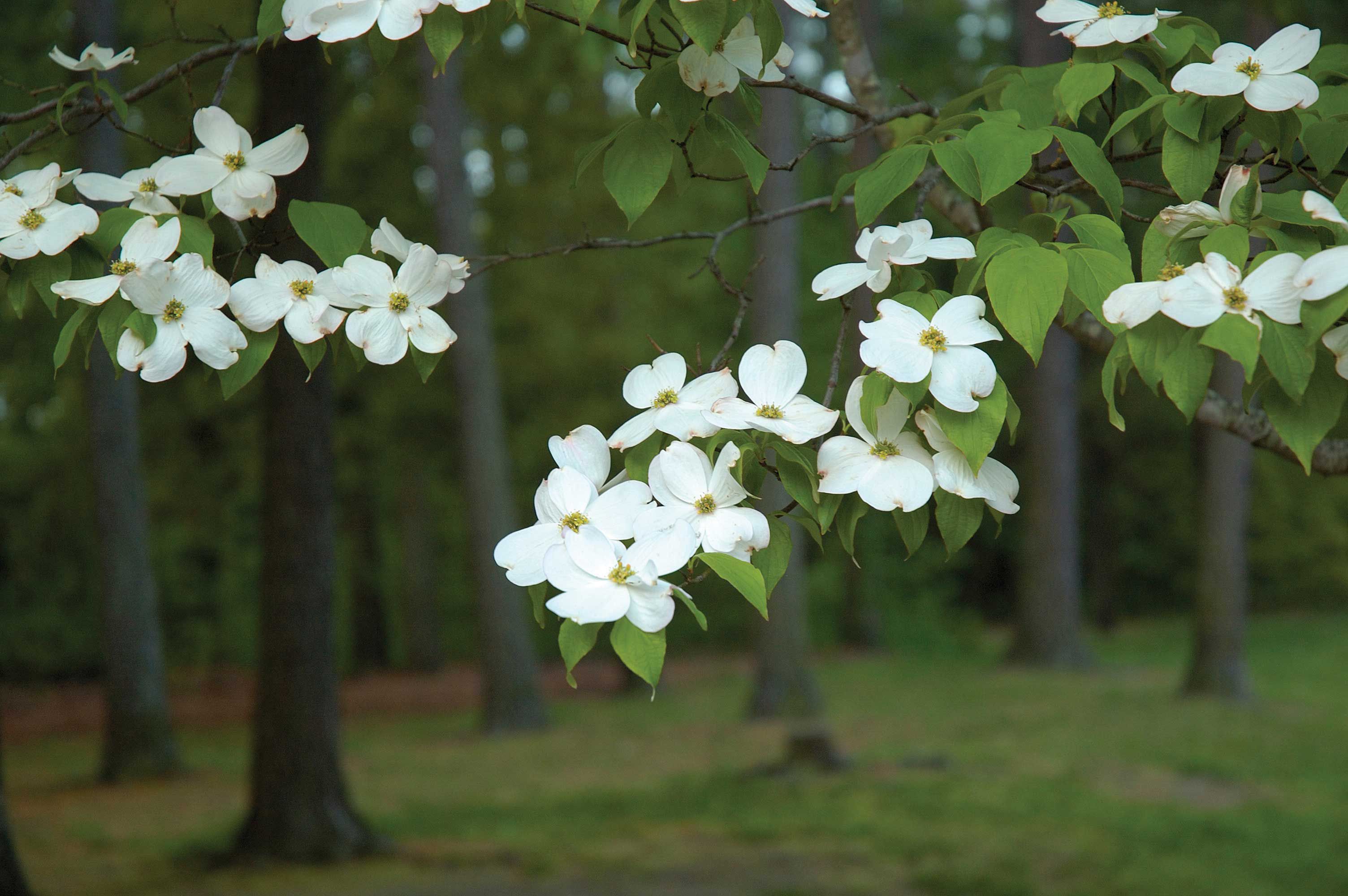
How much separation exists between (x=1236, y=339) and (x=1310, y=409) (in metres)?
0.14

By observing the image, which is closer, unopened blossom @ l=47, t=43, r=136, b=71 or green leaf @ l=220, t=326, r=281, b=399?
green leaf @ l=220, t=326, r=281, b=399

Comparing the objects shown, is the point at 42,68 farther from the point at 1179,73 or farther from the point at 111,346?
the point at 1179,73

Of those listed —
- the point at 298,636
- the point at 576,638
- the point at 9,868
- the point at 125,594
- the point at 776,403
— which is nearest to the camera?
the point at 576,638

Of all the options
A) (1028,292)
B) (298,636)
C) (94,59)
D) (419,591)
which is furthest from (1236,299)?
(419,591)

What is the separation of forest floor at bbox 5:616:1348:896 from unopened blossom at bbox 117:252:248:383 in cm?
378

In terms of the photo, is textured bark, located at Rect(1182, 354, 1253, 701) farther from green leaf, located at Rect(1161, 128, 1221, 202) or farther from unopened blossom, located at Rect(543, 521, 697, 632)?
unopened blossom, located at Rect(543, 521, 697, 632)

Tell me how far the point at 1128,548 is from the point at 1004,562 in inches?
78.4

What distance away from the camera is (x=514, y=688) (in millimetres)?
9273

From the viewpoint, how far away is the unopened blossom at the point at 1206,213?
3.94ft

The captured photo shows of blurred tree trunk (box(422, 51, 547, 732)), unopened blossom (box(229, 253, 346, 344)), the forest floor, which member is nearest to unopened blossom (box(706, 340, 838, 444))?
unopened blossom (box(229, 253, 346, 344))

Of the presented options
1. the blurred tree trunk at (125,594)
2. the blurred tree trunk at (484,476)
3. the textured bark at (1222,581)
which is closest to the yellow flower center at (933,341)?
the blurred tree trunk at (125,594)

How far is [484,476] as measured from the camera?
A: 9.15m

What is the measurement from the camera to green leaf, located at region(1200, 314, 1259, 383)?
0.99m

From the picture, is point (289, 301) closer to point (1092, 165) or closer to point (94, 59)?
point (94, 59)
